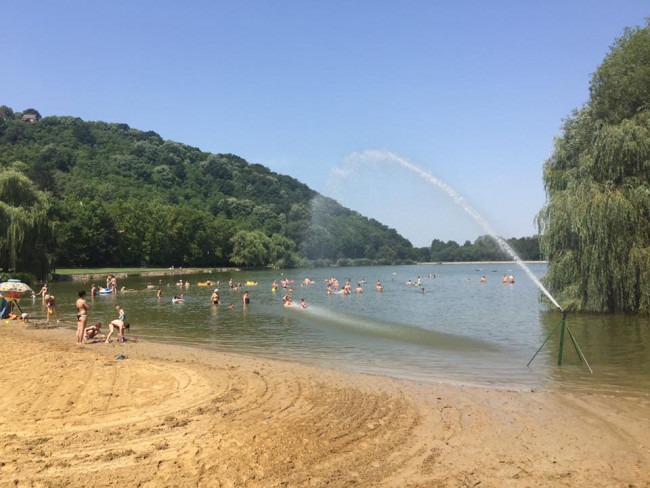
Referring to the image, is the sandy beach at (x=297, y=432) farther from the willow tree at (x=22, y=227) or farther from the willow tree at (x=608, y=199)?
the willow tree at (x=22, y=227)

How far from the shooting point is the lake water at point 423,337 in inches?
587

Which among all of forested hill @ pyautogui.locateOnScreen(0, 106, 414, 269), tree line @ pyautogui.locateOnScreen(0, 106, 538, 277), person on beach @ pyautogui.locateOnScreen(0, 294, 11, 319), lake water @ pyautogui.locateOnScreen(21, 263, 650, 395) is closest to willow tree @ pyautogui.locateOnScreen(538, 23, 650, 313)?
lake water @ pyautogui.locateOnScreen(21, 263, 650, 395)

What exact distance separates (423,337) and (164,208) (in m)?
112

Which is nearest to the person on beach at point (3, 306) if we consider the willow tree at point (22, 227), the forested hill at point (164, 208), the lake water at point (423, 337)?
the lake water at point (423, 337)

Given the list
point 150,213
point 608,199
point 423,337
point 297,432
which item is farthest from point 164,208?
point 297,432

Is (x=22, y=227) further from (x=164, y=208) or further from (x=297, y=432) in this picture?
(x=164, y=208)

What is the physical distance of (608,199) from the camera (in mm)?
25000

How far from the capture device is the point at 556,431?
30.1 feet

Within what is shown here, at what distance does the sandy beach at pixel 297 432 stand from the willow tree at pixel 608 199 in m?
15.6

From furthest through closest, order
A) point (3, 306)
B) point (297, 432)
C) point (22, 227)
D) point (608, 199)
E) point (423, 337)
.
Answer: point (22, 227), point (3, 306), point (608, 199), point (423, 337), point (297, 432)

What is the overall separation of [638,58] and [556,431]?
27259mm

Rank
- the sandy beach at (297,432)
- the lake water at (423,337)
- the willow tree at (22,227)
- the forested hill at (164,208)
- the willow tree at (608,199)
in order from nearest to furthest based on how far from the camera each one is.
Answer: the sandy beach at (297,432) → the lake water at (423,337) → the willow tree at (608,199) → the willow tree at (22,227) → the forested hill at (164,208)

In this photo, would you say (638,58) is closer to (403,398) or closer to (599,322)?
(599,322)

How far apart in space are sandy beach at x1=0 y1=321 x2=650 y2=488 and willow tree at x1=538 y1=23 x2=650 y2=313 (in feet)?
51.3
